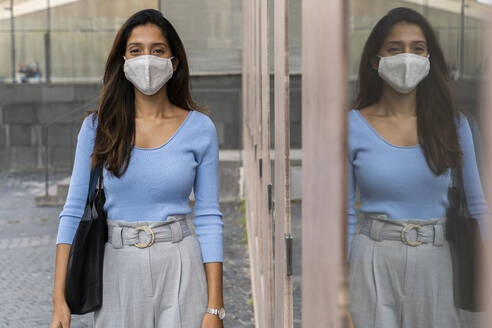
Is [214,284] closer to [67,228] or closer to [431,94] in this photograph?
[67,228]

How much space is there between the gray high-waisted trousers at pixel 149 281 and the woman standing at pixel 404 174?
1.30 meters

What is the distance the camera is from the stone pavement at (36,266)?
17.6 feet

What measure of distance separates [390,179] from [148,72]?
1.50 m

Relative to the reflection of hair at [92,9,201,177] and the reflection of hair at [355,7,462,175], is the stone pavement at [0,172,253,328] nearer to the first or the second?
the reflection of hair at [92,9,201,177]

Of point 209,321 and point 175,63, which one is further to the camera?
point 175,63

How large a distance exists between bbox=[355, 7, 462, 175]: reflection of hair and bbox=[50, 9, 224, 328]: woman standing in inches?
54.4

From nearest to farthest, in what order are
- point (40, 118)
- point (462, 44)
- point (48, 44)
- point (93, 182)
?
point (462, 44) < point (93, 182) < point (40, 118) < point (48, 44)

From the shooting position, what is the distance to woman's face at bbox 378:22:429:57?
66cm

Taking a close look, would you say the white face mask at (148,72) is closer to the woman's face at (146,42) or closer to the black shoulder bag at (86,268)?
the woman's face at (146,42)

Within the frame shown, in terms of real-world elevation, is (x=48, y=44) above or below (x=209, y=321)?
above

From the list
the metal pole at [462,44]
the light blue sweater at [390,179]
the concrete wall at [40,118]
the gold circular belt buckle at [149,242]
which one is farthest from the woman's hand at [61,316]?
the concrete wall at [40,118]

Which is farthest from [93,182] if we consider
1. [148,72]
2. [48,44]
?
[48,44]

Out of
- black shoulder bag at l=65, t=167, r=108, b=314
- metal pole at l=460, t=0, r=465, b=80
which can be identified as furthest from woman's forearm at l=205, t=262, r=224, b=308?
metal pole at l=460, t=0, r=465, b=80

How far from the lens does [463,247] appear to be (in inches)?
22.9
